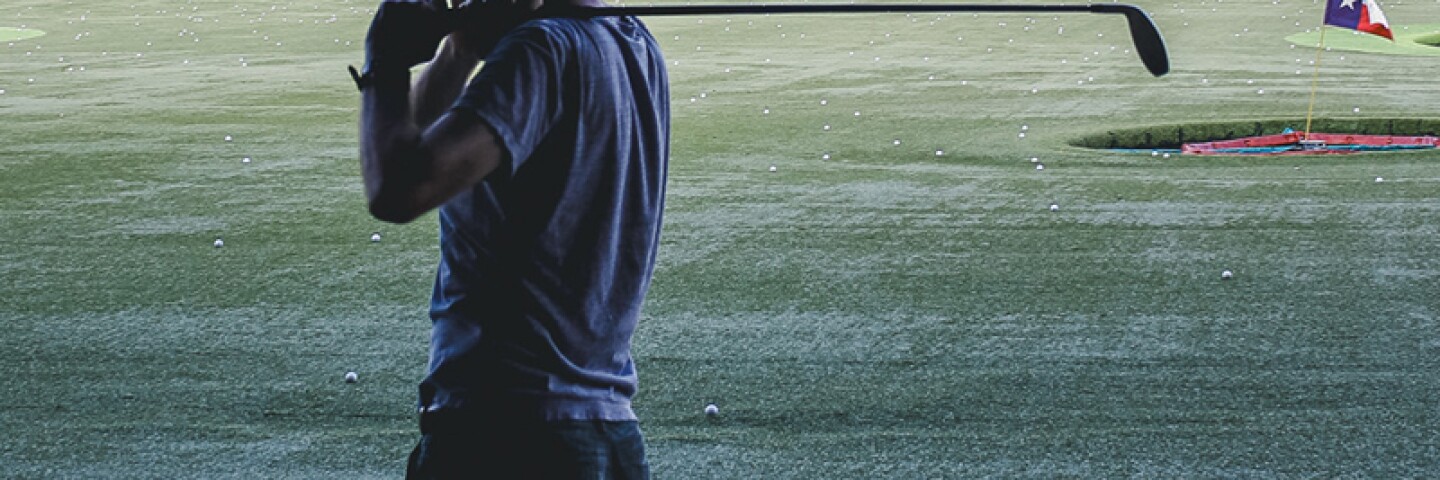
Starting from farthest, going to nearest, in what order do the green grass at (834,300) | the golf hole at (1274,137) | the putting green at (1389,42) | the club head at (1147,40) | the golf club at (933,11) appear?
the putting green at (1389,42) → the golf hole at (1274,137) → the green grass at (834,300) → the club head at (1147,40) → the golf club at (933,11)

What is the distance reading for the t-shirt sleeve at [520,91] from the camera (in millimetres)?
1166

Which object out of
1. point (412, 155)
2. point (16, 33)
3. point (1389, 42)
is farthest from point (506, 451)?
point (16, 33)

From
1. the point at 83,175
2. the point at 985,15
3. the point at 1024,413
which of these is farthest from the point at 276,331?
the point at 985,15

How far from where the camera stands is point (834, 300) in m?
3.75

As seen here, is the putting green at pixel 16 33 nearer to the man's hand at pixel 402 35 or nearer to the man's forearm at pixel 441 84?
the man's forearm at pixel 441 84

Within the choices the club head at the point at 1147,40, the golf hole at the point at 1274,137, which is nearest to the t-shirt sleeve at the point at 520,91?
the club head at the point at 1147,40

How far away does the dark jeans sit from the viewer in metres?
1.32

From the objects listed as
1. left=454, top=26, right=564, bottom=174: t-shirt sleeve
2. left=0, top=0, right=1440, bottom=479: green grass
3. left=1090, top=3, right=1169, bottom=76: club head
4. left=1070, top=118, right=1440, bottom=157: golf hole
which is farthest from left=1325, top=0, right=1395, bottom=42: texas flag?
left=454, top=26, right=564, bottom=174: t-shirt sleeve

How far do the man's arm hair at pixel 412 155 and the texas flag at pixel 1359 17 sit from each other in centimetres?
554

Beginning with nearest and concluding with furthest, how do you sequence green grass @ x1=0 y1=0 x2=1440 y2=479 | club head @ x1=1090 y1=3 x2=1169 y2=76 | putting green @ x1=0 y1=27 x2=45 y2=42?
club head @ x1=1090 y1=3 x2=1169 y2=76
green grass @ x1=0 y1=0 x2=1440 y2=479
putting green @ x1=0 y1=27 x2=45 y2=42

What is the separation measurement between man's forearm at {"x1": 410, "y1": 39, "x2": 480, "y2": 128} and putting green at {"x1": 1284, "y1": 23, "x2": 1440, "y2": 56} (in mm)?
9949

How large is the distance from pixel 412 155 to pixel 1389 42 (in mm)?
11139

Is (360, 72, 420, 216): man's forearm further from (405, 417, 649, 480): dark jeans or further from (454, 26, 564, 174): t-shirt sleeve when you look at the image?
(405, 417, 649, 480): dark jeans

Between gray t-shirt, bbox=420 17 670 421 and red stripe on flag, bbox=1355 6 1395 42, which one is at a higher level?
gray t-shirt, bbox=420 17 670 421
